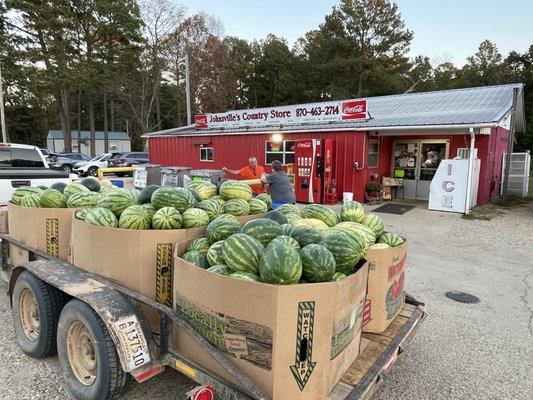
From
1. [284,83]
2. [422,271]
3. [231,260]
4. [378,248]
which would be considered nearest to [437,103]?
[422,271]

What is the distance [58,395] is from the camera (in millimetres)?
2920

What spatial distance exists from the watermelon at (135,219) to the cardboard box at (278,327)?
3.03 feet

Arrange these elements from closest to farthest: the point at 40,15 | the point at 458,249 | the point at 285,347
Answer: the point at 285,347 → the point at 458,249 → the point at 40,15

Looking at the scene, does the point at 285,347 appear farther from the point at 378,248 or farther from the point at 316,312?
the point at 378,248

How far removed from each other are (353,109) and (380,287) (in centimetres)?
1181

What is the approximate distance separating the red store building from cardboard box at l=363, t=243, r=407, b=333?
9.74m

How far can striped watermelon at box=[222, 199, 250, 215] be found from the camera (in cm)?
374

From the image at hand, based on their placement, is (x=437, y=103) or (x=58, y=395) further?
(x=437, y=103)

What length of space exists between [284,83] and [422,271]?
38695 mm

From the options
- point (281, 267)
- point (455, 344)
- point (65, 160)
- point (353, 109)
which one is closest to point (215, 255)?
point (281, 267)

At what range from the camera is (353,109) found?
544 inches

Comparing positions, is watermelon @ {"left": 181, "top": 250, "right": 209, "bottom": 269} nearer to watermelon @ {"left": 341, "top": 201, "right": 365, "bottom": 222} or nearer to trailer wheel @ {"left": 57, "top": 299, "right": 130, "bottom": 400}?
trailer wheel @ {"left": 57, "top": 299, "right": 130, "bottom": 400}

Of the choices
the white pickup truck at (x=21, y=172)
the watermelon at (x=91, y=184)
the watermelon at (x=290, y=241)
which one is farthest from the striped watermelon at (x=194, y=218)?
the white pickup truck at (x=21, y=172)

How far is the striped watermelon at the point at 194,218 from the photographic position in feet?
10.4
